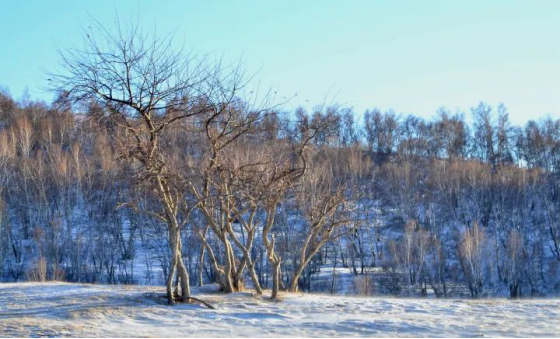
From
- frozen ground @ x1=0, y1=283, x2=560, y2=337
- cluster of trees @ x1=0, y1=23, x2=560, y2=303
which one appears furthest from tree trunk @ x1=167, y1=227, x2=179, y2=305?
Answer: cluster of trees @ x1=0, y1=23, x2=560, y2=303

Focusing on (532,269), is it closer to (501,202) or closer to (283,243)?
(501,202)

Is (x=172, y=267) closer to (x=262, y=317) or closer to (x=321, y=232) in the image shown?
(x=262, y=317)

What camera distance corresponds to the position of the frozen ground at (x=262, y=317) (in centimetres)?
805

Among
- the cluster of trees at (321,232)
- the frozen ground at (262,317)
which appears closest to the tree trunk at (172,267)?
the frozen ground at (262,317)

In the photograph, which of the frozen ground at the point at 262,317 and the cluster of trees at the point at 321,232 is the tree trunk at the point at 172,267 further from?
the cluster of trees at the point at 321,232

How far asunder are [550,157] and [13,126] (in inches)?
1946

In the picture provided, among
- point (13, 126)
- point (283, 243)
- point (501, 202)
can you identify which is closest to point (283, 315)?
point (283, 243)

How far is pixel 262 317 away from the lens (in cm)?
970

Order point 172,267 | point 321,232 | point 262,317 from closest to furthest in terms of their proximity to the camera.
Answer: point 262,317
point 172,267
point 321,232

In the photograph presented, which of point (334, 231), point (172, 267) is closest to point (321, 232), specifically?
point (334, 231)

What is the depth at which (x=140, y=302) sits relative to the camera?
35.8 ft

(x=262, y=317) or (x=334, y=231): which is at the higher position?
(x=334, y=231)

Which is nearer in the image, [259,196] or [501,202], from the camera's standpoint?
[259,196]

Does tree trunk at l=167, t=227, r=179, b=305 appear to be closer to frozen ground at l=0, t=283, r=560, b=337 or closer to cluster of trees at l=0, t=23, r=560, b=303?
frozen ground at l=0, t=283, r=560, b=337
